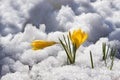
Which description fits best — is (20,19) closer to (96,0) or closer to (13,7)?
(13,7)

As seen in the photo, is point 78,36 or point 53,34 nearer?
point 78,36

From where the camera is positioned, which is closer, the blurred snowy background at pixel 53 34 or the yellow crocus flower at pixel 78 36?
the blurred snowy background at pixel 53 34

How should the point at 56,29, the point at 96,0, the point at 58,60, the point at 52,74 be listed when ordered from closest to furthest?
the point at 52,74
the point at 58,60
the point at 56,29
the point at 96,0

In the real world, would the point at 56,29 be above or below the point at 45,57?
above

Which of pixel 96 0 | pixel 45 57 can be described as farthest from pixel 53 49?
pixel 96 0

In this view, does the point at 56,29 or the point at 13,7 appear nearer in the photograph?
the point at 56,29

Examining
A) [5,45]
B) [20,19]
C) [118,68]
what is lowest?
[118,68]

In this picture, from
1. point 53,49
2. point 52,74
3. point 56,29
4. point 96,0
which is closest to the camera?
point 52,74

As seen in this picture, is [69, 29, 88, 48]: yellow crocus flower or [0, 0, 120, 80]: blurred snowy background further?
[69, 29, 88, 48]: yellow crocus flower
